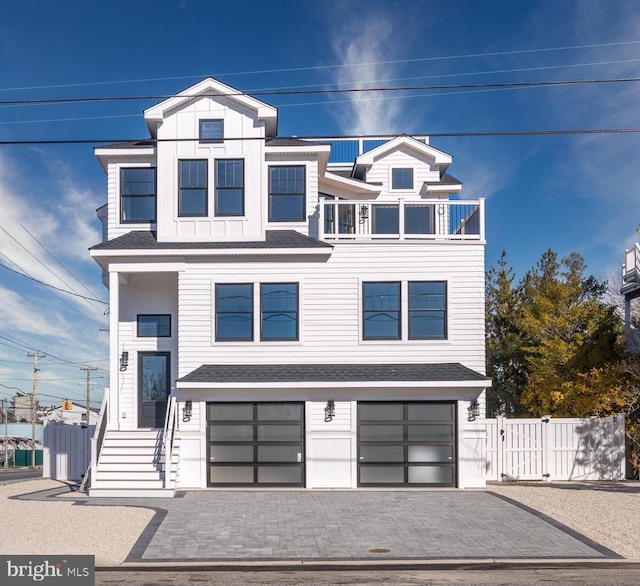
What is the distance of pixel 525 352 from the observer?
30500 millimetres

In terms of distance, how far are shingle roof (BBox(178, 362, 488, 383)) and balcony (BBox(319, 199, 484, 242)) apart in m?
3.42

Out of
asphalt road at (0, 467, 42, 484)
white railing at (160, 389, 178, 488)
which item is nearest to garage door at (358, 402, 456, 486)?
white railing at (160, 389, 178, 488)

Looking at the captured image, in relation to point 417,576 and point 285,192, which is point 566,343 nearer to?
point 285,192

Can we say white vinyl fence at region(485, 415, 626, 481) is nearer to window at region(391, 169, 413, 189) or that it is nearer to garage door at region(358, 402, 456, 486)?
garage door at region(358, 402, 456, 486)

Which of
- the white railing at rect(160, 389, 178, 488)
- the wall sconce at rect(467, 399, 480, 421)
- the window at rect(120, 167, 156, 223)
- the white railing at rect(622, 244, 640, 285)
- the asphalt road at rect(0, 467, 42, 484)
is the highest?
the window at rect(120, 167, 156, 223)

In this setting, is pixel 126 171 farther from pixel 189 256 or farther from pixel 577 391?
pixel 577 391

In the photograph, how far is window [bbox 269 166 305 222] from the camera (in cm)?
1905

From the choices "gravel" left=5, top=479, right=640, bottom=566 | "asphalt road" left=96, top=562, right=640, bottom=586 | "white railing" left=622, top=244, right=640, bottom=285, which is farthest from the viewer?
"white railing" left=622, top=244, right=640, bottom=285

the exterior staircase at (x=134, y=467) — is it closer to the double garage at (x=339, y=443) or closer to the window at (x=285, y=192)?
the double garage at (x=339, y=443)

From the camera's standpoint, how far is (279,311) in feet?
58.7

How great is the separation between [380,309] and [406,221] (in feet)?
8.39

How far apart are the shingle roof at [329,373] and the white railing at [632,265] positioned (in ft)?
25.1

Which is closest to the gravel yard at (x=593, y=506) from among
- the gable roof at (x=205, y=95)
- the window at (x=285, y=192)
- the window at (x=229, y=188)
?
the window at (x=285, y=192)

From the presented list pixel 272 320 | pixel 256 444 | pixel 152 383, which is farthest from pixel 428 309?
pixel 152 383
